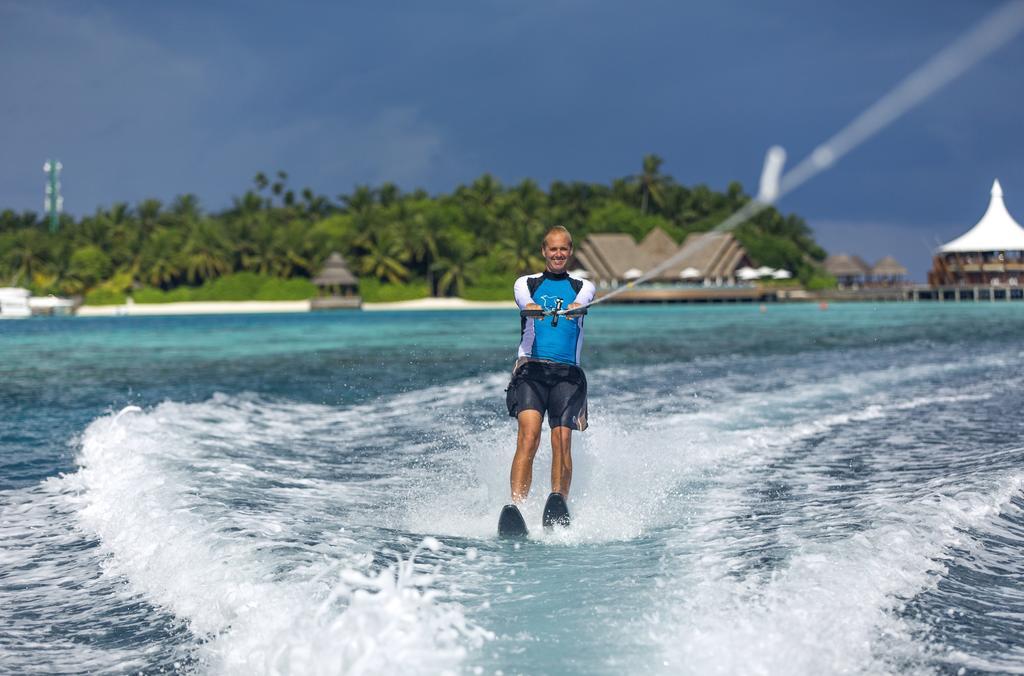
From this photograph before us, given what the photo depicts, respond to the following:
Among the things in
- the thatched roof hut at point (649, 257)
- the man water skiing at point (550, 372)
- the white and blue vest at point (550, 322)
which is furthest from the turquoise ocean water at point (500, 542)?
the thatched roof hut at point (649, 257)

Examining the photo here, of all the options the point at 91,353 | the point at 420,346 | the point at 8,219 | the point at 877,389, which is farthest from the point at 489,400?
the point at 8,219

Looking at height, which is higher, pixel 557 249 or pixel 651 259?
pixel 651 259

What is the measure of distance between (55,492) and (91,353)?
25478 mm

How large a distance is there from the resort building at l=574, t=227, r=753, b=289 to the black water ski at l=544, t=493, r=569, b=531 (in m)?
89.4

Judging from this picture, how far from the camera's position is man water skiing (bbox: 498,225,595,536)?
22.0 ft

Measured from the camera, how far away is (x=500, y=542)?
20.6 ft

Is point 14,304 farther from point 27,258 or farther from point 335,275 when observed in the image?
point 335,275

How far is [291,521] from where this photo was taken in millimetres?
6965

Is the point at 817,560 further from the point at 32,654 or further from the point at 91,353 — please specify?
the point at 91,353

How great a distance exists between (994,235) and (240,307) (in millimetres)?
75953

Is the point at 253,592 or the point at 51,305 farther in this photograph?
the point at 51,305

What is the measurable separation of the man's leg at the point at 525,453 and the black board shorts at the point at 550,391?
0.28ft

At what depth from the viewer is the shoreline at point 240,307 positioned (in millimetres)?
87562

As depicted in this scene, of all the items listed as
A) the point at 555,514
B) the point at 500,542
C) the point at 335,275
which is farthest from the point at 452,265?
the point at 500,542
